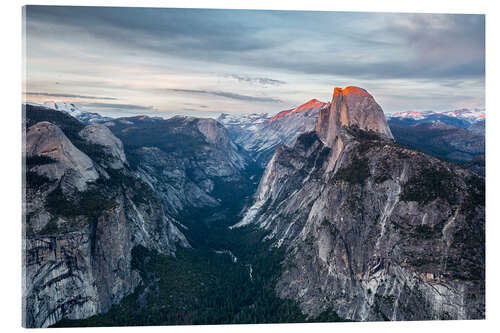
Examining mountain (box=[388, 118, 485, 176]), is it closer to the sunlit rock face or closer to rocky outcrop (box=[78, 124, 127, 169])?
the sunlit rock face

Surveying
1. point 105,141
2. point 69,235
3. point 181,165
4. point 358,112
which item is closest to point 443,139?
point 358,112

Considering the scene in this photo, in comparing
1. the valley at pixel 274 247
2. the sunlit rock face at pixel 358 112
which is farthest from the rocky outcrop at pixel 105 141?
the sunlit rock face at pixel 358 112

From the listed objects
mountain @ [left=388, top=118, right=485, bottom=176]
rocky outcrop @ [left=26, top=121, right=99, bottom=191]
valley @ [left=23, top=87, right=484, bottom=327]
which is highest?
mountain @ [left=388, top=118, right=485, bottom=176]

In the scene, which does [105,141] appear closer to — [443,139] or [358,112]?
[358,112]

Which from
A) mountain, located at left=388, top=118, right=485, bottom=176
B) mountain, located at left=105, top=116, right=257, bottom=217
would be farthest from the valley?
mountain, located at left=388, top=118, right=485, bottom=176

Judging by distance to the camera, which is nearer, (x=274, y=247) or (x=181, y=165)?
(x=274, y=247)

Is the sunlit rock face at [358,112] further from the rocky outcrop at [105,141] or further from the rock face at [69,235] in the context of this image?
the rocky outcrop at [105,141]
